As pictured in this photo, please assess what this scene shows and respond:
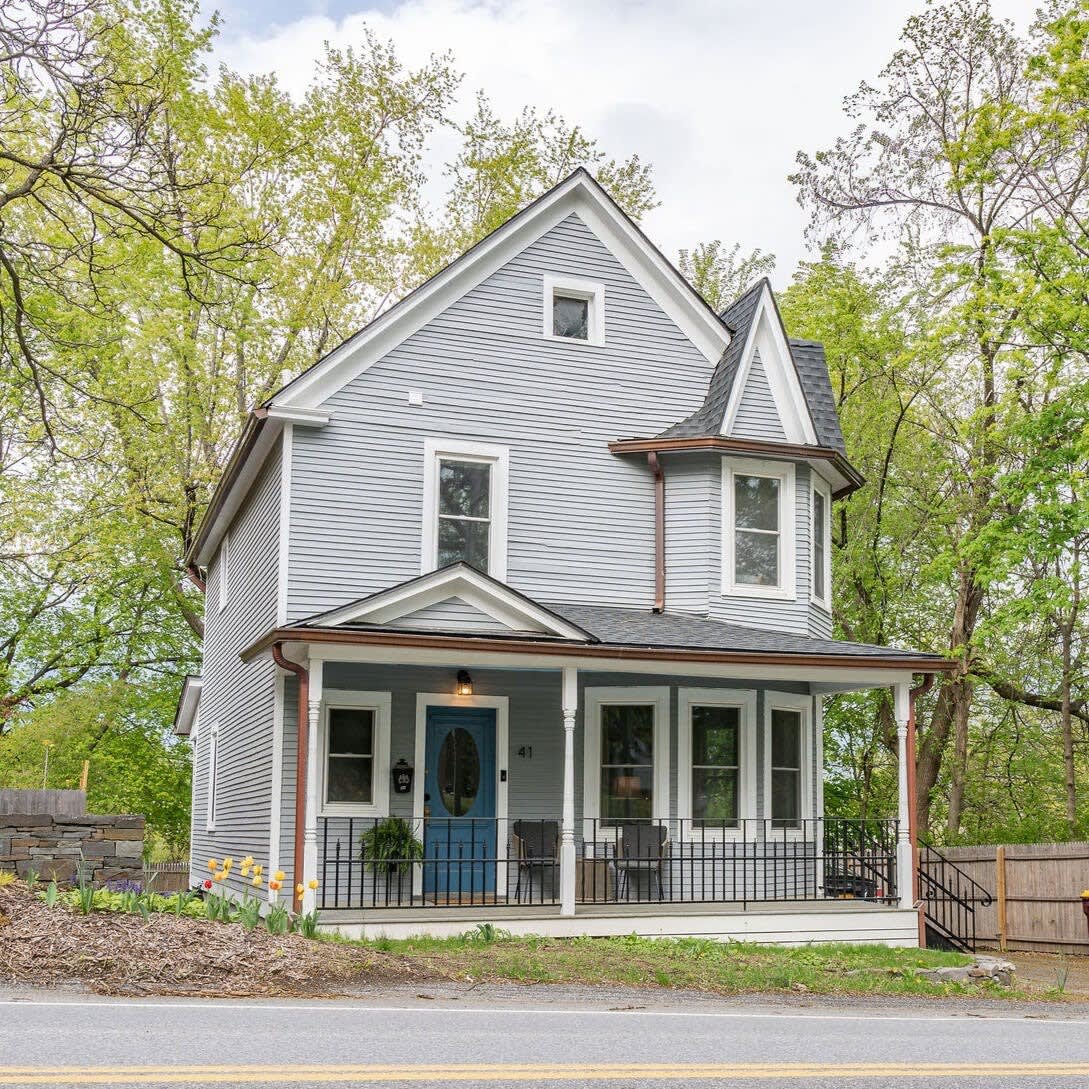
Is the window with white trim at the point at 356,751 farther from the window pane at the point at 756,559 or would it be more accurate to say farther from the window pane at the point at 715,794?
the window pane at the point at 756,559

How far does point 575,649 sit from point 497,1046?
24.9 feet

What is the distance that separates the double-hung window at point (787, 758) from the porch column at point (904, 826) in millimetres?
1707

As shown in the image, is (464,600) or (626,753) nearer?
(464,600)

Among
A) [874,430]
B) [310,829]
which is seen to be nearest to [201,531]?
[310,829]

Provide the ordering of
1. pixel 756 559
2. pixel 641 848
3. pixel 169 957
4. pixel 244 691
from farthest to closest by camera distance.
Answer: pixel 244 691
pixel 756 559
pixel 641 848
pixel 169 957

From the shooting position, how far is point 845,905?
50.5 ft

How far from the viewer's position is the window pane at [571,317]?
18297mm

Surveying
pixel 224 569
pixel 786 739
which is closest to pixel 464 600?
pixel 786 739

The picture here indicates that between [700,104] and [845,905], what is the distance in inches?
853

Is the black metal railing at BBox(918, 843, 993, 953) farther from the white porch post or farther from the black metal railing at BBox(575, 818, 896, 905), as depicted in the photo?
the white porch post

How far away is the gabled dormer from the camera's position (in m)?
17.7

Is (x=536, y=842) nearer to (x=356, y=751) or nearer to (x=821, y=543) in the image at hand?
(x=356, y=751)

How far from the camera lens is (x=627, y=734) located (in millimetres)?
16734

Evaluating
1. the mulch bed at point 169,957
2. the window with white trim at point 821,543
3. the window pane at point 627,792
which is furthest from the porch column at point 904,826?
the mulch bed at point 169,957
